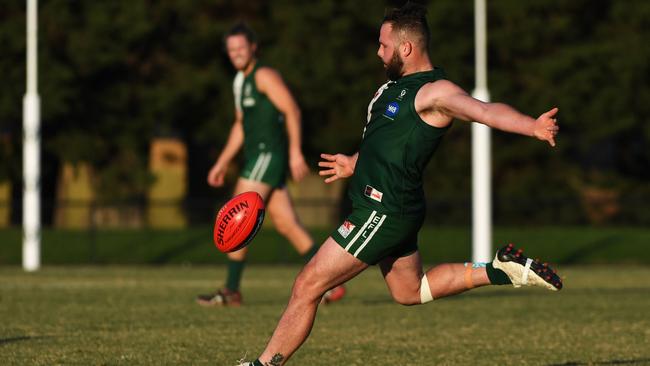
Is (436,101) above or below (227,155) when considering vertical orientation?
above

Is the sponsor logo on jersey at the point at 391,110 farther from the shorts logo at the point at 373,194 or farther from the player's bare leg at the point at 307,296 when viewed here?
the player's bare leg at the point at 307,296

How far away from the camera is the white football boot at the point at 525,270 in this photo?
725 cm

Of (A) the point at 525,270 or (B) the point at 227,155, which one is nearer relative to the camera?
(A) the point at 525,270

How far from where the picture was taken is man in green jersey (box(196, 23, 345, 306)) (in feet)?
41.2

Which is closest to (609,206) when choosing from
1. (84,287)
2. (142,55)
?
(142,55)

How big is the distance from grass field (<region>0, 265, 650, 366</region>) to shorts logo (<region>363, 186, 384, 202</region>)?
1615 millimetres

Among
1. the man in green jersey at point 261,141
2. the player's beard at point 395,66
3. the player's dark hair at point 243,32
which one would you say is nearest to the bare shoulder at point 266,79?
the man in green jersey at point 261,141

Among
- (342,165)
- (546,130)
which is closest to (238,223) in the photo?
(342,165)

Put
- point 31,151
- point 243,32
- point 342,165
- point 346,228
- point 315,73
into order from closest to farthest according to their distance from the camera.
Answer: point 346,228
point 342,165
point 243,32
point 31,151
point 315,73

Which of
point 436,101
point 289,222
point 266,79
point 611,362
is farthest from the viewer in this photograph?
point 289,222

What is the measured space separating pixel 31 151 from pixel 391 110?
1508cm

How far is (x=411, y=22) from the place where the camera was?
289 inches

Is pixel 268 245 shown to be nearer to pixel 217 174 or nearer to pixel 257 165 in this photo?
pixel 217 174

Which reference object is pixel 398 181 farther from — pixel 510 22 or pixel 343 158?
pixel 510 22
